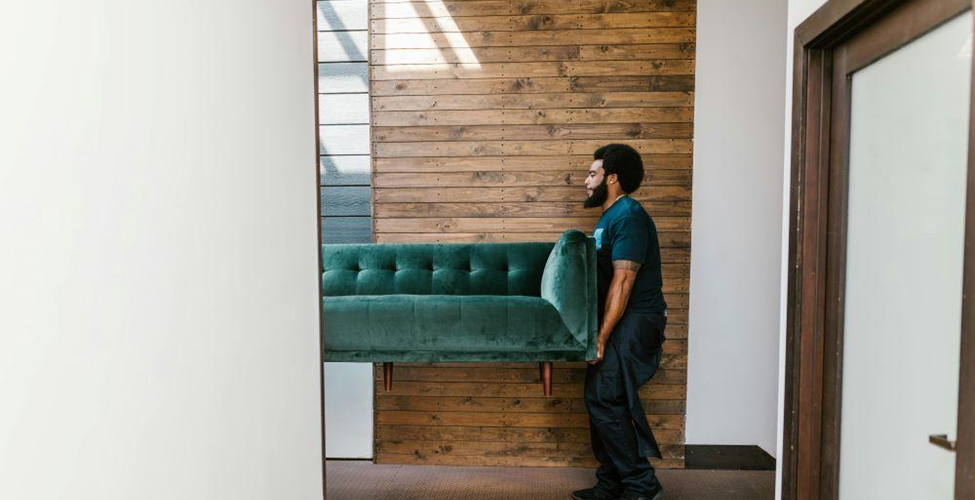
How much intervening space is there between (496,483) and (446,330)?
1105 mm

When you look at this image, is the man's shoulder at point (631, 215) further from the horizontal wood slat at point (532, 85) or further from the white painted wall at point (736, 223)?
the horizontal wood slat at point (532, 85)

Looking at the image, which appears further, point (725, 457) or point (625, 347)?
point (725, 457)

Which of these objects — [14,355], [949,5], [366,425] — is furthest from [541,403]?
[14,355]

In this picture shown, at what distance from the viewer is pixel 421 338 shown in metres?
2.46

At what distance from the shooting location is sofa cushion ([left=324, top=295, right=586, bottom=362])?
95.8 inches

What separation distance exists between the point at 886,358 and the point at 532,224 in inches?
76.3

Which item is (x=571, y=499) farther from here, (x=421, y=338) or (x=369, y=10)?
(x=369, y=10)

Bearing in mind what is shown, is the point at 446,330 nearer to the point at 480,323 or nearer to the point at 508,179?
the point at 480,323

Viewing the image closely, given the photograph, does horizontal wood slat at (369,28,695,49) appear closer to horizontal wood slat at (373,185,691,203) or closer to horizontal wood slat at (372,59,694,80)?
horizontal wood slat at (372,59,694,80)

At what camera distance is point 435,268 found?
3.02 meters

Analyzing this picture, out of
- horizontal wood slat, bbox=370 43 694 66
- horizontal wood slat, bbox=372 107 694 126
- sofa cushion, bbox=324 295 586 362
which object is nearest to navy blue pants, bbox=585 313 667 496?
sofa cushion, bbox=324 295 586 362

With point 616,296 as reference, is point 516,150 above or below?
above

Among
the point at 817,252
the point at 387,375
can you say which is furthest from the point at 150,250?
the point at 387,375

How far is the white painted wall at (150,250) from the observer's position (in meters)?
0.75
